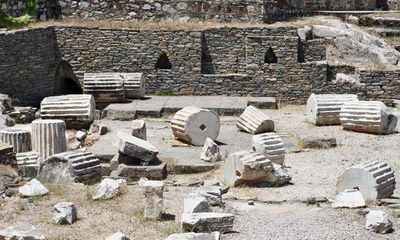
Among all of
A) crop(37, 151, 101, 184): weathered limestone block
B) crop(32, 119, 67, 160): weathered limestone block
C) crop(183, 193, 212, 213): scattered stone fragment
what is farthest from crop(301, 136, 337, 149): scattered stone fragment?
crop(183, 193, 212, 213): scattered stone fragment

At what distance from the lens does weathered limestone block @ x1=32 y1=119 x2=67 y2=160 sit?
726 inches

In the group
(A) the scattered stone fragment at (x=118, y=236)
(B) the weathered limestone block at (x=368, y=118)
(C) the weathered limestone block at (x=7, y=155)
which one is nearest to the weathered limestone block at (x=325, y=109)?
(B) the weathered limestone block at (x=368, y=118)

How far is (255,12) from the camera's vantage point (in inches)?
1081

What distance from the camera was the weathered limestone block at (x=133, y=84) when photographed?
80.7 ft

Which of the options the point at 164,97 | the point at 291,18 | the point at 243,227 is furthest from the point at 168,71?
the point at 243,227

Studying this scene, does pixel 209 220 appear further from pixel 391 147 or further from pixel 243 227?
pixel 391 147

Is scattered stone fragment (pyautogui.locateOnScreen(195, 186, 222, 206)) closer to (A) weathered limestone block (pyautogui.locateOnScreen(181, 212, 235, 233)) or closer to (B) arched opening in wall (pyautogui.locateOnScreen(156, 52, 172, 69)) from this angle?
(A) weathered limestone block (pyautogui.locateOnScreen(181, 212, 235, 233))

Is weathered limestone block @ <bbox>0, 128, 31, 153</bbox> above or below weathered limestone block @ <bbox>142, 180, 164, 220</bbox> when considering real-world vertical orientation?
below

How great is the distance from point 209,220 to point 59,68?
14089mm

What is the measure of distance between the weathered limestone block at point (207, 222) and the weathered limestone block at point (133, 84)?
11.5 m

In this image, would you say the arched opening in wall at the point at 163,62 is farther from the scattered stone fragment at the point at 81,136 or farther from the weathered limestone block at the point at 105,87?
the scattered stone fragment at the point at 81,136

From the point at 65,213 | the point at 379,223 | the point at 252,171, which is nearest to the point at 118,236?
the point at 65,213

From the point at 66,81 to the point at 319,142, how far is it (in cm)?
965

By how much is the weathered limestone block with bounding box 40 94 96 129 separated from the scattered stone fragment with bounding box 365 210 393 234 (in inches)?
395
